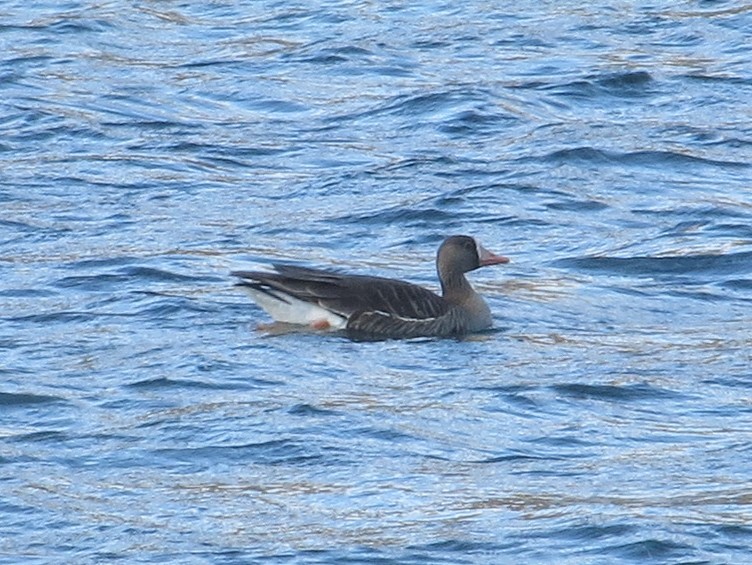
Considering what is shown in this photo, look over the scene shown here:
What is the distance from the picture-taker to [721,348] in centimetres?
1219

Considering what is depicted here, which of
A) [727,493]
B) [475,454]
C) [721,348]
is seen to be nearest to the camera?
[727,493]

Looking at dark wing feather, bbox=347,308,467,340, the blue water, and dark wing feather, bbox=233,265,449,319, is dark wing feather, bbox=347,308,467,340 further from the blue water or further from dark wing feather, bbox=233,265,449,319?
the blue water

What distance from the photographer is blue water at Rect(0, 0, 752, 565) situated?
30.0 ft

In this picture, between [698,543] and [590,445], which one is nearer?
[698,543]

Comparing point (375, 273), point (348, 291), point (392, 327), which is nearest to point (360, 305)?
point (348, 291)

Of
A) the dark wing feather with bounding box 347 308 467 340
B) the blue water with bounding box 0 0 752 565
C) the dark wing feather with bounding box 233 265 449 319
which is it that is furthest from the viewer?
the dark wing feather with bounding box 347 308 467 340

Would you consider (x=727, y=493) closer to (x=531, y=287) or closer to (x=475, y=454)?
(x=475, y=454)

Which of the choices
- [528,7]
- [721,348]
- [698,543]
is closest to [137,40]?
[528,7]

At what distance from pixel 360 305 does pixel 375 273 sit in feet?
5.19

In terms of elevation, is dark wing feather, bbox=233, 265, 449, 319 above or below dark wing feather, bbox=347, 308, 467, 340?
above

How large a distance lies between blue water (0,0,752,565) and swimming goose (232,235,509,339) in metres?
0.19

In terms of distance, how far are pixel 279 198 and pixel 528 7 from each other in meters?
7.02

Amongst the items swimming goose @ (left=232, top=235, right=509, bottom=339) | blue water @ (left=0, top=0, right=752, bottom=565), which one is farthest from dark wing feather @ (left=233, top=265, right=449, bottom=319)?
blue water @ (left=0, top=0, right=752, bottom=565)

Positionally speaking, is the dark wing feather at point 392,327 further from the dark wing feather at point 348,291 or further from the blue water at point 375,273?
the blue water at point 375,273
